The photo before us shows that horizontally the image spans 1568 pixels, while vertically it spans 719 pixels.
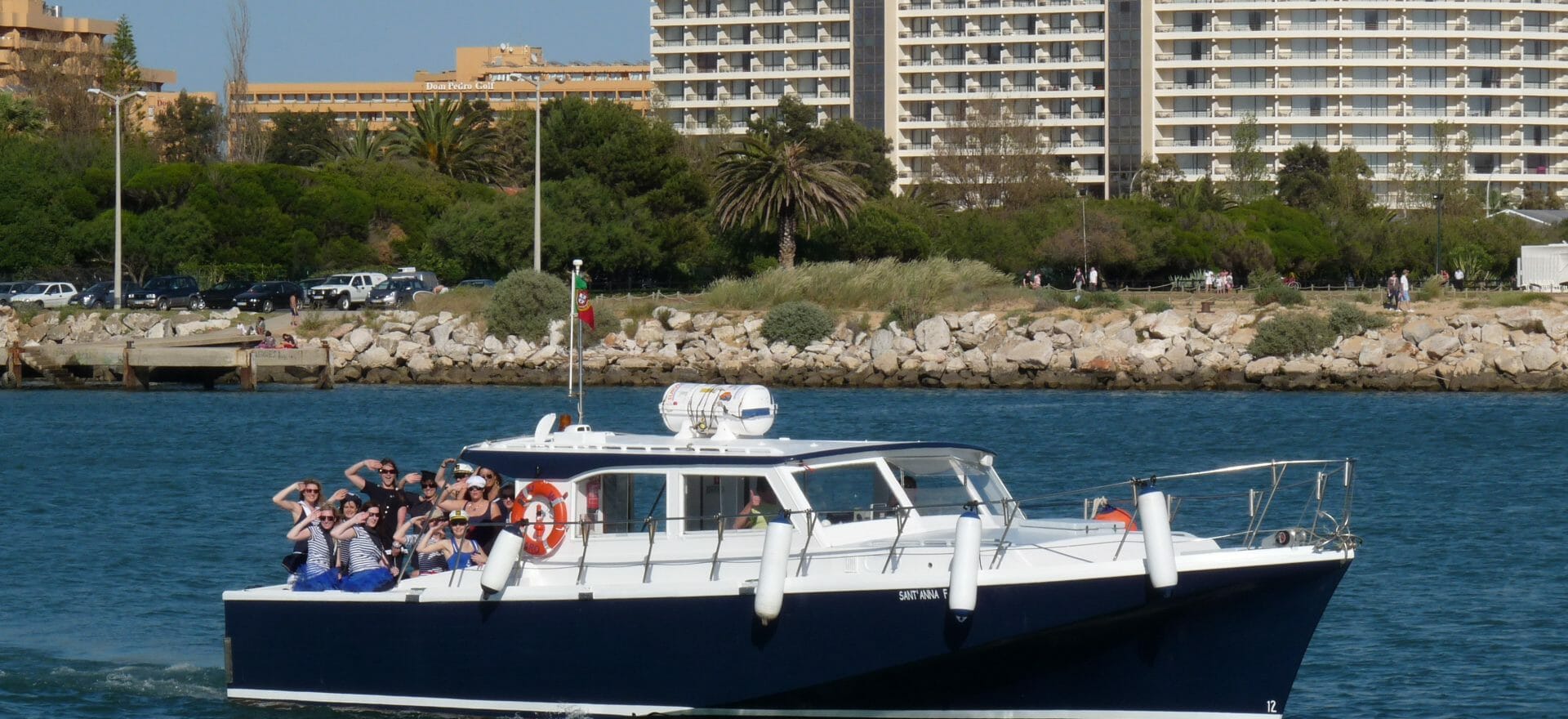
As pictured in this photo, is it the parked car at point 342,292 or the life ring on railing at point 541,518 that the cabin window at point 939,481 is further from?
the parked car at point 342,292

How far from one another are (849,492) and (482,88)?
183 m

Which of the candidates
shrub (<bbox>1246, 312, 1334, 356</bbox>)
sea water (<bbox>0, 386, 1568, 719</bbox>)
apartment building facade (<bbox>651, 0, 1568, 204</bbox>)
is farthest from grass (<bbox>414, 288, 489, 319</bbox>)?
apartment building facade (<bbox>651, 0, 1568, 204</bbox>)

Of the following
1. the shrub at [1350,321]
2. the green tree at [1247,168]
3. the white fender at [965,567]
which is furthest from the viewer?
the green tree at [1247,168]

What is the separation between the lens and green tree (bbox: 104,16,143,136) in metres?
102

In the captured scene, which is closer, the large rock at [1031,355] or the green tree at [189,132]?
the large rock at [1031,355]

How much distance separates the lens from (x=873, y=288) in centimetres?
6325

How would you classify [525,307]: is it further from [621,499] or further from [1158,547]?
[1158,547]

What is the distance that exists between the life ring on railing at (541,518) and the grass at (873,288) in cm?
4638

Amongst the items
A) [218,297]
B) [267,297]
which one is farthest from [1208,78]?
[218,297]

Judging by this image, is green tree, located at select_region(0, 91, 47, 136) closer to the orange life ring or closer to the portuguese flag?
the portuguese flag

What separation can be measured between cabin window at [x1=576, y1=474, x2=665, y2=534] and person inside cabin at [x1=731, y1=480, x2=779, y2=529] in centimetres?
76

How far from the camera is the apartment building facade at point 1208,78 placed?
129125mm

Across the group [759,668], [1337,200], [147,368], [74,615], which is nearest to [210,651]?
[74,615]

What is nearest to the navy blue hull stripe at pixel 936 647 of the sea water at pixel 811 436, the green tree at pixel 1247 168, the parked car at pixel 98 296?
the sea water at pixel 811 436
